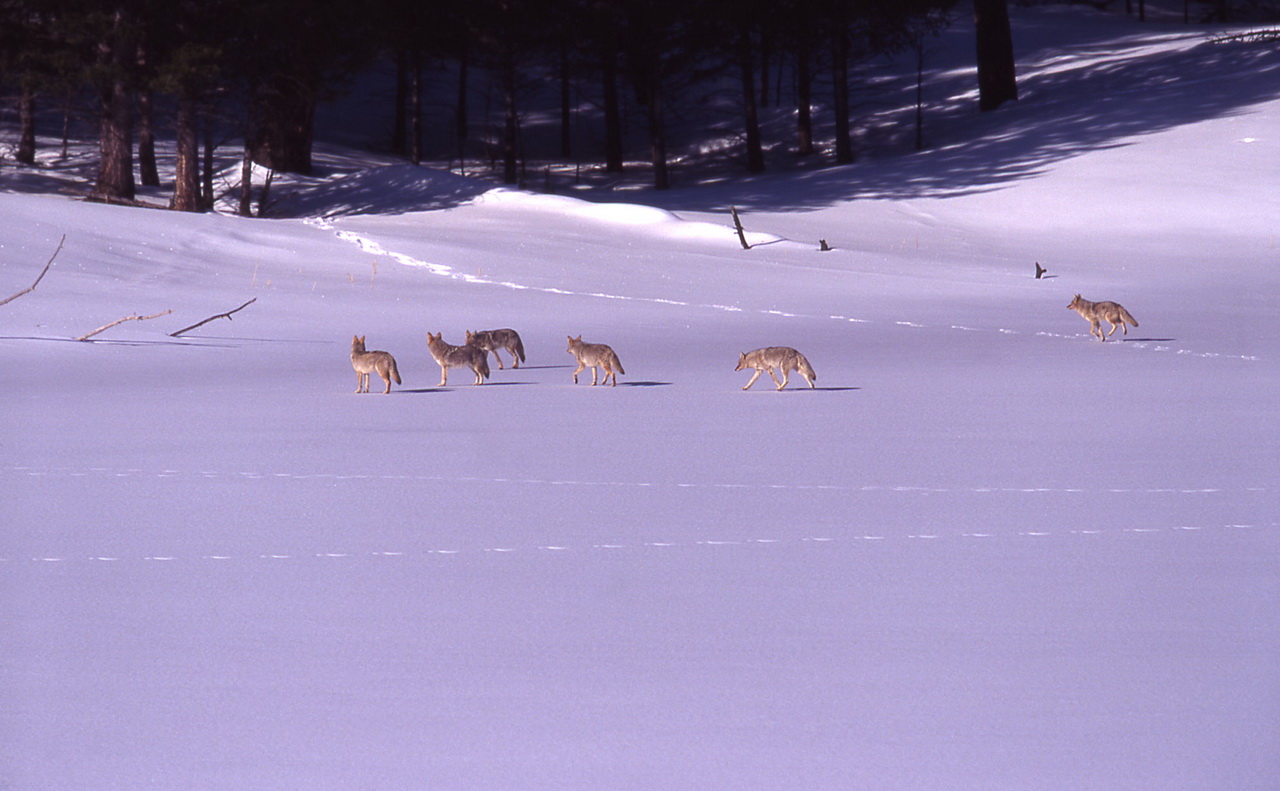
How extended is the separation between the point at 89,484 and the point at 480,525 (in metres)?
2.40

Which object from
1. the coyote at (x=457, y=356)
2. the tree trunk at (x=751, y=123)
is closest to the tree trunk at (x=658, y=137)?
the tree trunk at (x=751, y=123)

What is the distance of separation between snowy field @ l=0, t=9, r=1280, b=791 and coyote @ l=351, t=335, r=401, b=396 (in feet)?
0.73

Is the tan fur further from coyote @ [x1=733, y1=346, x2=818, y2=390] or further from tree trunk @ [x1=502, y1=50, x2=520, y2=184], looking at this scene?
tree trunk @ [x1=502, y1=50, x2=520, y2=184]

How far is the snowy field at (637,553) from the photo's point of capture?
423 cm

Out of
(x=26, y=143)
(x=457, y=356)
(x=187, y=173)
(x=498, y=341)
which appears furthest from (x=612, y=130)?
(x=457, y=356)

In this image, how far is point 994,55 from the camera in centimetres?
4384

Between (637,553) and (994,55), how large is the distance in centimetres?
4038

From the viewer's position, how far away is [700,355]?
49.1 feet

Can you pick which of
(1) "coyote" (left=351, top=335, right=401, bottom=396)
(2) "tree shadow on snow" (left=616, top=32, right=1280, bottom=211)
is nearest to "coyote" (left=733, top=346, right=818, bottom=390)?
(1) "coyote" (left=351, top=335, right=401, bottom=396)

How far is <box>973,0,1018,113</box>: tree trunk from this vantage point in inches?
1695

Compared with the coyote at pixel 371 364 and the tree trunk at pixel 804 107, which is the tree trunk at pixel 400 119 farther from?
the coyote at pixel 371 364

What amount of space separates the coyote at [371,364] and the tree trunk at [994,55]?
34.9m

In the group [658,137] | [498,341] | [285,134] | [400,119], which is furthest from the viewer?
[400,119]

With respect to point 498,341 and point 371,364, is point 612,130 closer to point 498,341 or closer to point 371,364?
point 498,341
